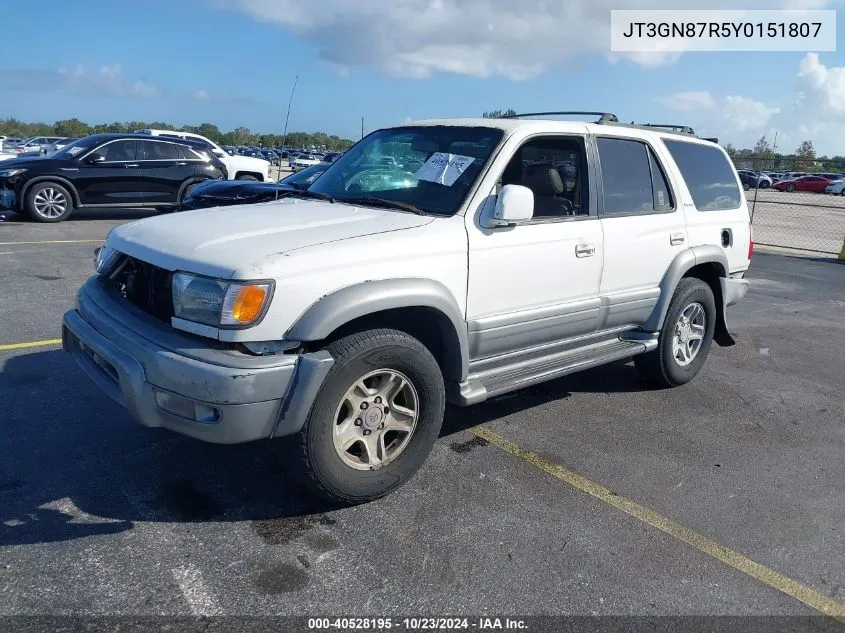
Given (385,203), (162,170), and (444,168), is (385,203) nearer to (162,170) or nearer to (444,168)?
(444,168)

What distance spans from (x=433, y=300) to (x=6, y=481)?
2.25 metres

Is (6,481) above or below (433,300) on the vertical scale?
below

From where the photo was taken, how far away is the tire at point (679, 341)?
5.06 meters

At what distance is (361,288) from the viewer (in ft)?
10.4

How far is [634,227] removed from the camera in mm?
4602

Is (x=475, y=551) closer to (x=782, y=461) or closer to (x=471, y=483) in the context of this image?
(x=471, y=483)

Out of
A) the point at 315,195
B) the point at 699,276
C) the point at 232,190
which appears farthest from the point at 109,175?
the point at 699,276

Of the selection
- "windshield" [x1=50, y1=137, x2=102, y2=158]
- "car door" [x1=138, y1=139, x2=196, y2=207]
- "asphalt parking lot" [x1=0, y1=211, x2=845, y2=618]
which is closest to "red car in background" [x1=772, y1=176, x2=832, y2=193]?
"car door" [x1=138, y1=139, x2=196, y2=207]

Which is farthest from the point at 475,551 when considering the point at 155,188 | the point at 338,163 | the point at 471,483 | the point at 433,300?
the point at 155,188

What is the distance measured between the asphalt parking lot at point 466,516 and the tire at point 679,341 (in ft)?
0.66

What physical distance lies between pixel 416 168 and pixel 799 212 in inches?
1256

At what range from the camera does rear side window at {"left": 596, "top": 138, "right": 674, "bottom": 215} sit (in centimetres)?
454

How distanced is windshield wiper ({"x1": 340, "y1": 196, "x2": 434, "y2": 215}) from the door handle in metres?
1.01

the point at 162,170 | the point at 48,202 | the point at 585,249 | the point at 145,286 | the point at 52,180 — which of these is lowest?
the point at 145,286
